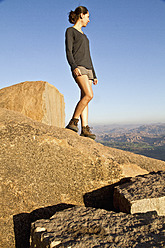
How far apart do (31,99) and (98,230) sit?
5192mm

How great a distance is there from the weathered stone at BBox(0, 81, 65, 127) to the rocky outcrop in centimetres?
260

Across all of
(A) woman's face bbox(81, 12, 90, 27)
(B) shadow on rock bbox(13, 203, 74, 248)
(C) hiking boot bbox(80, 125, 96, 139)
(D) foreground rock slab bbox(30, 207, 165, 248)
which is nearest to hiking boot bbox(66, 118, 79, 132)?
(C) hiking boot bbox(80, 125, 96, 139)

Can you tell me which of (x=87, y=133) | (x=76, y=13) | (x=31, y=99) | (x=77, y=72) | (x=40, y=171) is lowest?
(x=40, y=171)

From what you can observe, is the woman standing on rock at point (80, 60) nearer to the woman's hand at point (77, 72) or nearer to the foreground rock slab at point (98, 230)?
the woman's hand at point (77, 72)

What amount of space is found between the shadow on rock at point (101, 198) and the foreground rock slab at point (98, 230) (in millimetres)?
702

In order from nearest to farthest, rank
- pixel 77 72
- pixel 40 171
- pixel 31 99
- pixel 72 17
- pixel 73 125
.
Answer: pixel 40 171
pixel 77 72
pixel 73 125
pixel 72 17
pixel 31 99

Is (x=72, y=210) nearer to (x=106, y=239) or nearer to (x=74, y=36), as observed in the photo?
(x=106, y=239)

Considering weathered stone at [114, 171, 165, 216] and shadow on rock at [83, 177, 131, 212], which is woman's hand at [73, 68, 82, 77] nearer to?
shadow on rock at [83, 177, 131, 212]

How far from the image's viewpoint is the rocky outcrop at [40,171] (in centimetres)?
260

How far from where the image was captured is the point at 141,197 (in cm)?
255

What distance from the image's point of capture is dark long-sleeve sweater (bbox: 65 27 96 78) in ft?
15.0

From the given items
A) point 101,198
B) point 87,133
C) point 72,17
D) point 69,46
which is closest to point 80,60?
point 69,46

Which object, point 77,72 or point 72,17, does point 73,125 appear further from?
point 72,17

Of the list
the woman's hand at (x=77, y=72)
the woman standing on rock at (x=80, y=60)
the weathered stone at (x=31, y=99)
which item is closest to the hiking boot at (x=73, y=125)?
the woman standing on rock at (x=80, y=60)
